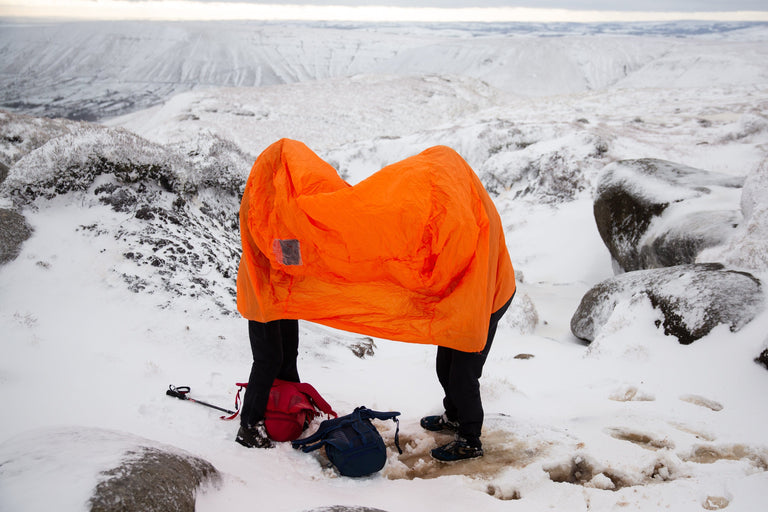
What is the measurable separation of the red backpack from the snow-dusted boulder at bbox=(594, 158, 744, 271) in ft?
22.6

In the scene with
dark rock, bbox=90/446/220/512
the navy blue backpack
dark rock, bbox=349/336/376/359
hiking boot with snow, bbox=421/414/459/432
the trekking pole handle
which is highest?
dark rock, bbox=90/446/220/512

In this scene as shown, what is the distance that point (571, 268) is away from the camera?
1295cm

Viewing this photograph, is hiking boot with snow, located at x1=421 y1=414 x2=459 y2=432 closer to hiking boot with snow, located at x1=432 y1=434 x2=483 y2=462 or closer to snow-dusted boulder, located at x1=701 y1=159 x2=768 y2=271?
hiking boot with snow, located at x1=432 y1=434 x2=483 y2=462

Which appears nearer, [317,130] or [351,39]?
[317,130]

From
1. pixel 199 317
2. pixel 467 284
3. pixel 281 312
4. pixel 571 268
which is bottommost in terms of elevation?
pixel 571 268

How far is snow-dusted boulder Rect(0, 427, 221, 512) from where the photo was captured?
215 centimetres

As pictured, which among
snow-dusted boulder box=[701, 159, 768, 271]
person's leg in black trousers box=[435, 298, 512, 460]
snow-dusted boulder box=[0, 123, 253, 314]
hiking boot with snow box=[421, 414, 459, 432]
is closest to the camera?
person's leg in black trousers box=[435, 298, 512, 460]

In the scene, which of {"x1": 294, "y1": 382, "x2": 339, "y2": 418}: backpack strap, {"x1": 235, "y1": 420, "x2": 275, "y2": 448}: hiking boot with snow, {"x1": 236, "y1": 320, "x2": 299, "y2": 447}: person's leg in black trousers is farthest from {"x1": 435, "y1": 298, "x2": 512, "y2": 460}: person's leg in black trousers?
{"x1": 235, "y1": 420, "x2": 275, "y2": 448}: hiking boot with snow

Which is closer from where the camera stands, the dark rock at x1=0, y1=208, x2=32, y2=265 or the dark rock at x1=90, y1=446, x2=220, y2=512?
the dark rock at x1=90, y1=446, x2=220, y2=512

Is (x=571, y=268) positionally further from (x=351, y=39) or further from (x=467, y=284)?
(x=351, y=39)

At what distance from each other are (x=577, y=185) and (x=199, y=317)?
15.6 meters

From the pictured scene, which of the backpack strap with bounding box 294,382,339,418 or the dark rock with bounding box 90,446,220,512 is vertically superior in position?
the dark rock with bounding box 90,446,220,512

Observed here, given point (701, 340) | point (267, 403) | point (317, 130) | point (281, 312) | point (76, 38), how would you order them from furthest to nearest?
point (76, 38), point (317, 130), point (701, 340), point (267, 403), point (281, 312)

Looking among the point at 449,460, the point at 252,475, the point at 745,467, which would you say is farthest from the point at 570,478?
the point at 252,475
